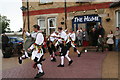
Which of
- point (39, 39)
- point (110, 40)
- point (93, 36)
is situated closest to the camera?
point (39, 39)

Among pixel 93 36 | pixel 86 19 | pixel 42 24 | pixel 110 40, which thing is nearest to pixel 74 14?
pixel 86 19

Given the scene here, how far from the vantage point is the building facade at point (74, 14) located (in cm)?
1487

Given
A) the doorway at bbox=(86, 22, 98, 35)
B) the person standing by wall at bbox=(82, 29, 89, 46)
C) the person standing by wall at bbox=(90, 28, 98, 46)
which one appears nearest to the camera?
the person standing by wall at bbox=(90, 28, 98, 46)

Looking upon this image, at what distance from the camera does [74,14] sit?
647 inches

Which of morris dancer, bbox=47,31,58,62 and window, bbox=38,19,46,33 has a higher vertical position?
window, bbox=38,19,46,33

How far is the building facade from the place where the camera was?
48.8 ft

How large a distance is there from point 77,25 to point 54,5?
3.15 metres

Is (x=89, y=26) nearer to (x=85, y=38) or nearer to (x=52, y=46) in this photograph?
(x=85, y=38)

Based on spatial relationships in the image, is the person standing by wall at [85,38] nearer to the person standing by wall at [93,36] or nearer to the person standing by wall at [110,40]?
the person standing by wall at [93,36]

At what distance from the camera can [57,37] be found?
9.27 metres

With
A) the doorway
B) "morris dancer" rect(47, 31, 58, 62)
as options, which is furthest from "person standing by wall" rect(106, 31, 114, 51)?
"morris dancer" rect(47, 31, 58, 62)

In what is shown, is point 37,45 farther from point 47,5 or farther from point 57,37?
point 47,5

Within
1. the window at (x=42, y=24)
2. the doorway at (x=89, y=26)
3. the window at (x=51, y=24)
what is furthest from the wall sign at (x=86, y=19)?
the window at (x=42, y=24)

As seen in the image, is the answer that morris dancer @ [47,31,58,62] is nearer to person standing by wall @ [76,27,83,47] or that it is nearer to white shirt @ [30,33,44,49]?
white shirt @ [30,33,44,49]
